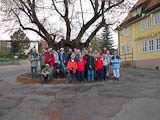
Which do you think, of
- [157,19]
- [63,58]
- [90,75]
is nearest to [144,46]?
[157,19]

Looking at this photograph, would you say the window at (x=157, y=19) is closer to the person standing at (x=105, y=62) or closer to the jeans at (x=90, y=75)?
the person standing at (x=105, y=62)

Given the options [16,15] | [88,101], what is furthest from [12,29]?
[88,101]

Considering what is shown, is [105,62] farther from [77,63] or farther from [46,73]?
[46,73]

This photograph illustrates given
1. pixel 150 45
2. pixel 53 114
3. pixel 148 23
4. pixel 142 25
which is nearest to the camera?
pixel 53 114

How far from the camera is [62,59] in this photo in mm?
11102

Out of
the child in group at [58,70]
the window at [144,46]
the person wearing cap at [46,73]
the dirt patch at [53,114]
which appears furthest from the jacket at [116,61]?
the window at [144,46]

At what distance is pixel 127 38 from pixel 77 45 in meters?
17.9

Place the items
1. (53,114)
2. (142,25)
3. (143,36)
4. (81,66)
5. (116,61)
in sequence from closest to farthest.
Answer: (53,114)
(81,66)
(116,61)
(143,36)
(142,25)

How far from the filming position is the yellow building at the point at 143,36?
20797 millimetres

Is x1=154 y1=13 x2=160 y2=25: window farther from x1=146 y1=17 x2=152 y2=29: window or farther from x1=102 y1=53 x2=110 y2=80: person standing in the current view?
x1=102 y1=53 x2=110 y2=80: person standing

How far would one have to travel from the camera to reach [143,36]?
78.5 feet

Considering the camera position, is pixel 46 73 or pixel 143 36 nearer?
pixel 46 73

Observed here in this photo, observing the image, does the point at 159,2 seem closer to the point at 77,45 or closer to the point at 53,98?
the point at 77,45

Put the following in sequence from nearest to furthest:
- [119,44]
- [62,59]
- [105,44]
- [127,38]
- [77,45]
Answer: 1. [62,59]
2. [77,45]
3. [127,38]
4. [119,44]
5. [105,44]
